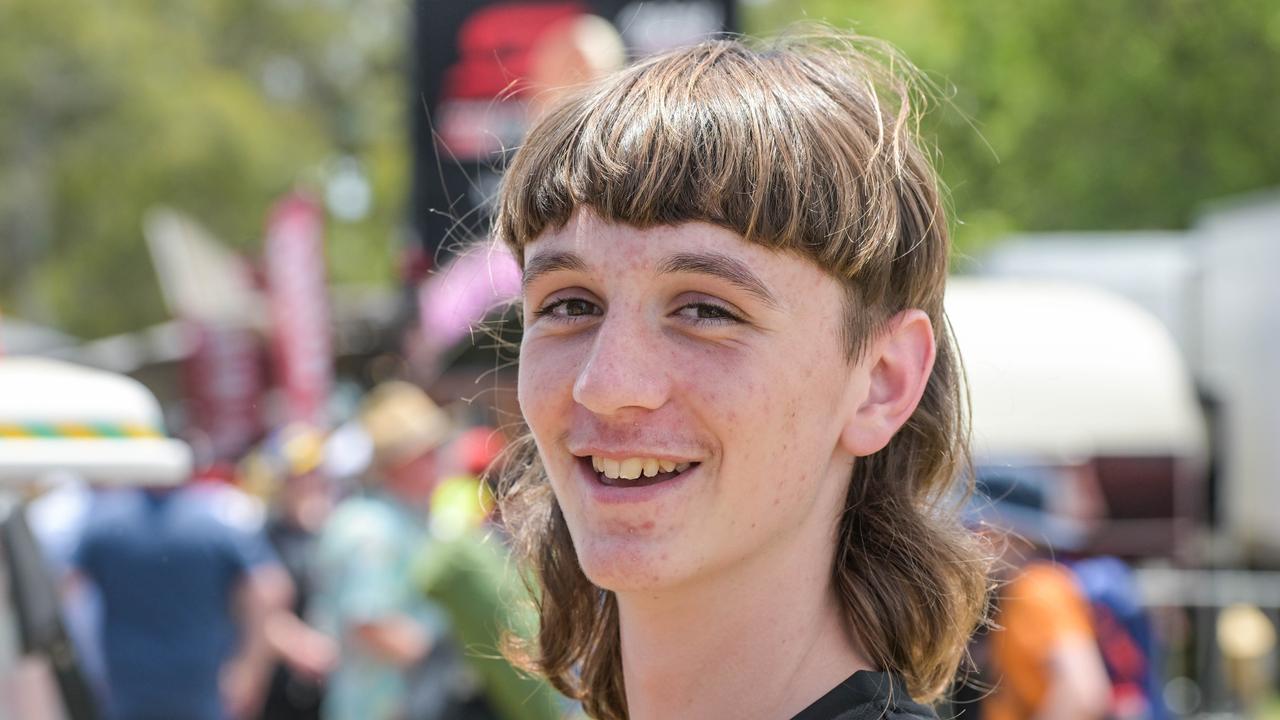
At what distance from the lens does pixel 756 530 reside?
147 centimetres

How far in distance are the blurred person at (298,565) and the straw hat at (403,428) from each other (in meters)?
1.07

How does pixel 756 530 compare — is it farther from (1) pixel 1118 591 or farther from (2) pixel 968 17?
(2) pixel 968 17

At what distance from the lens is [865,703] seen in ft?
4.81

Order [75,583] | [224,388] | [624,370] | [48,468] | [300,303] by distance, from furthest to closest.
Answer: [224,388], [300,303], [75,583], [48,468], [624,370]

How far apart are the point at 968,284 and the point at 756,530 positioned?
7.07m

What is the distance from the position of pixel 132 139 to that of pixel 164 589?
993 inches

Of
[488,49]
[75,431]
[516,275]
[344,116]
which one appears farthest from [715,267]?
[344,116]

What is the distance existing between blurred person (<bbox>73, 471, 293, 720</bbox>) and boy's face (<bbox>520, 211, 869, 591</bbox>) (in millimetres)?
4629

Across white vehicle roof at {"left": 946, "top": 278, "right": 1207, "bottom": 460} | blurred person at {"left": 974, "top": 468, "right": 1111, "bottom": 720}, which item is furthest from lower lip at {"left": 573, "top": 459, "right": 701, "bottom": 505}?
white vehicle roof at {"left": 946, "top": 278, "right": 1207, "bottom": 460}

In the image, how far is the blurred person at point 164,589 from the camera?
5.71 metres

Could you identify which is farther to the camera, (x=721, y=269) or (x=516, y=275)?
(x=516, y=275)

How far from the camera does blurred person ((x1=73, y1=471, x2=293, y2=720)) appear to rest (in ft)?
18.7

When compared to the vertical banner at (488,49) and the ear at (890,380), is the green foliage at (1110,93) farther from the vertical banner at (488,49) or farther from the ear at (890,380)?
the ear at (890,380)

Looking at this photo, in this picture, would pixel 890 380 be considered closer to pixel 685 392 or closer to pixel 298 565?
pixel 685 392
